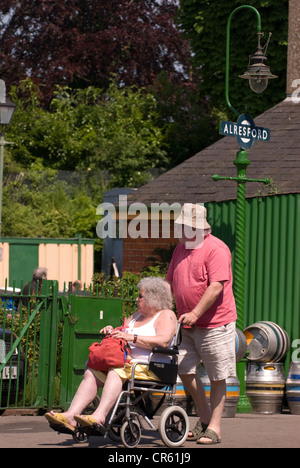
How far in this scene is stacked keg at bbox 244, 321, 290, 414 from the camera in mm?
10453

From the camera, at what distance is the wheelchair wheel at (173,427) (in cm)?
760

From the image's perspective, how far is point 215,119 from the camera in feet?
98.7

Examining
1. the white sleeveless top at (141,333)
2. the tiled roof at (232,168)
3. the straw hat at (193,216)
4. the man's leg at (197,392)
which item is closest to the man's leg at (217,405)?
the man's leg at (197,392)

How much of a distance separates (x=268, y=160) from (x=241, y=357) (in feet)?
21.6

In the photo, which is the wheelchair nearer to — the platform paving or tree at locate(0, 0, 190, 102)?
the platform paving

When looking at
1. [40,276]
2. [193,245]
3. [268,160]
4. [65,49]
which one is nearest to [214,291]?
[193,245]

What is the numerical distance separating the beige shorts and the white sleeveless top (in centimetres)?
30

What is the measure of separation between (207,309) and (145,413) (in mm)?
950

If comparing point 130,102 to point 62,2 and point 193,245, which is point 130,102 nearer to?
point 62,2

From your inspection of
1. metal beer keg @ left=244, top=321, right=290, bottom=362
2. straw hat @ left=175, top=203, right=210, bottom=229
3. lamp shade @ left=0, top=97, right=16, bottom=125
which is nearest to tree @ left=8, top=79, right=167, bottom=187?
lamp shade @ left=0, top=97, right=16, bottom=125
